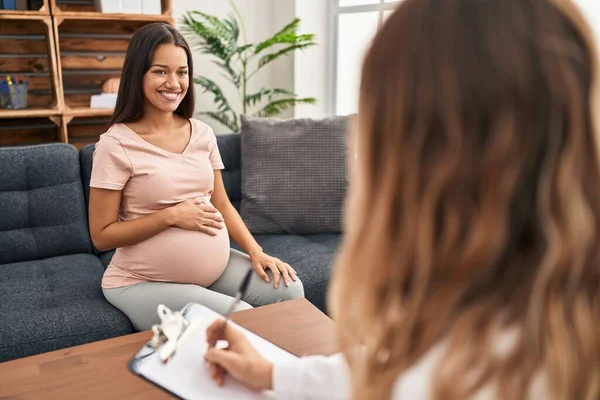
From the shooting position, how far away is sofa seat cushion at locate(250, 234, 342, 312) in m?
2.02

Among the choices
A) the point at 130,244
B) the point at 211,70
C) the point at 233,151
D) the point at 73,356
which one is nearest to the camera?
the point at 73,356

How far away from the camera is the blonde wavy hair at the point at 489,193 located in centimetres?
53

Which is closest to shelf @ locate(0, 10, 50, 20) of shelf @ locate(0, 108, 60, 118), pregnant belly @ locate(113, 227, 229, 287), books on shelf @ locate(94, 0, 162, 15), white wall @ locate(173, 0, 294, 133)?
books on shelf @ locate(94, 0, 162, 15)

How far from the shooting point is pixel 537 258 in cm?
56

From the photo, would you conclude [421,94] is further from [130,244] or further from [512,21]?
[130,244]

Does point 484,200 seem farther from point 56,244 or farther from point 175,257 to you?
point 56,244

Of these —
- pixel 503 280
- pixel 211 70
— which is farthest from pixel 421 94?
pixel 211 70

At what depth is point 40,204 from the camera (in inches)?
83.4

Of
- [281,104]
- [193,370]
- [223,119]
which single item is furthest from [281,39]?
[193,370]

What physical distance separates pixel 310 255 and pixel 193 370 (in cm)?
124

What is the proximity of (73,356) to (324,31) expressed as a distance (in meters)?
2.99

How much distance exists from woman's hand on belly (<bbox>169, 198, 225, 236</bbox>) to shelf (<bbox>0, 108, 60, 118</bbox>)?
62.4 inches

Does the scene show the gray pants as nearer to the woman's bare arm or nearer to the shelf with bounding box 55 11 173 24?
the woman's bare arm

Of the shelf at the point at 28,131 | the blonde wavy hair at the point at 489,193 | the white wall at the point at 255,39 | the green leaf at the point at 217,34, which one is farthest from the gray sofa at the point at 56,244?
the white wall at the point at 255,39
